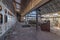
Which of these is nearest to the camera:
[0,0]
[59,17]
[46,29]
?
[0,0]

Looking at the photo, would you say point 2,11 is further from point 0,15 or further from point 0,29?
point 0,29

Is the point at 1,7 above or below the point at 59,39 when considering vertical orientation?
above

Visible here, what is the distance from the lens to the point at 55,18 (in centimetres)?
1925

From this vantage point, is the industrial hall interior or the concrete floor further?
the concrete floor

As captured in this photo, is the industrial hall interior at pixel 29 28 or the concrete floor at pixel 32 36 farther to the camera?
the concrete floor at pixel 32 36

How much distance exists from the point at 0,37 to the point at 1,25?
58 centimetres

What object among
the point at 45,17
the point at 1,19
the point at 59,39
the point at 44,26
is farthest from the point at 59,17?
the point at 1,19

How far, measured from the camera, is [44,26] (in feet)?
30.7

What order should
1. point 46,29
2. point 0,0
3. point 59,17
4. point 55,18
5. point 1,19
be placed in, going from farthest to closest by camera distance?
point 55,18, point 59,17, point 46,29, point 1,19, point 0,0

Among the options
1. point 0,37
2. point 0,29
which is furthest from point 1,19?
point 0,37

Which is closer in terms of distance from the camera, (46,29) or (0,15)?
(0,15)

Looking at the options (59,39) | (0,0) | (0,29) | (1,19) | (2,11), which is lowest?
(59,39)

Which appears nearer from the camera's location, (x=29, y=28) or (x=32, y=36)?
(x=32, y=36)

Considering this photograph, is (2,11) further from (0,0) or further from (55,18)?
(55,18)
